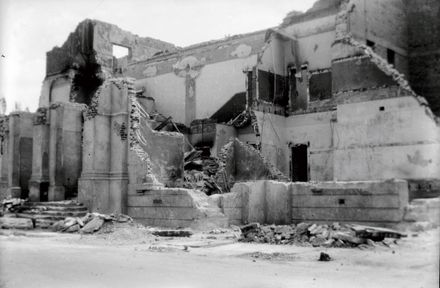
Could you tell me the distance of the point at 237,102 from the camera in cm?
2816

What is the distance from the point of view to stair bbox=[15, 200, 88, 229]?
17766mm

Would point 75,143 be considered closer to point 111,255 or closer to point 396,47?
point 111,255

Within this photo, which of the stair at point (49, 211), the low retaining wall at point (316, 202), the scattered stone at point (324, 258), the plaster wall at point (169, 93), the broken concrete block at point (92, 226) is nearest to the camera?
the scattered stone at point (324, 258)

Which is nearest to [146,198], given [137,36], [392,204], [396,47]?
[392,204]

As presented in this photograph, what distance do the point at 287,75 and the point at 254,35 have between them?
2.88 meters

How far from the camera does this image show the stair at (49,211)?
58.3 ft

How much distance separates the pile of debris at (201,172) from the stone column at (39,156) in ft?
18.2

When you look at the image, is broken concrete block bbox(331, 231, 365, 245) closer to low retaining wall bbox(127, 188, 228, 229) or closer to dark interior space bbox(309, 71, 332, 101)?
low retaining wall bbox(127, 188, 228, 229)

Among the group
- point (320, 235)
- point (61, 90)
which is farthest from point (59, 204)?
point (61, 90)

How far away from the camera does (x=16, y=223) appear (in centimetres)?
1748

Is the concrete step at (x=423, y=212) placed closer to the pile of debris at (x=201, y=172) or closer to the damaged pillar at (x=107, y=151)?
the pile of debris at (x=201, y=172)

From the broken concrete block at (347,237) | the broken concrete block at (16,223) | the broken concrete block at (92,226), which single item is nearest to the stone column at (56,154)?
the broken concrete block at (16,223)

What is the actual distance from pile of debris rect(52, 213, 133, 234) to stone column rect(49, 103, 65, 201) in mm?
3580

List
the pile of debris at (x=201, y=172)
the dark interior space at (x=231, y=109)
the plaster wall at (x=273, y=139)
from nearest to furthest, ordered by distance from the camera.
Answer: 1. the pile of debris at (x=201, y=172)
2. the plaster wall at (x=273, y=139)
3. the dark interior space at (x=231, y=109)
